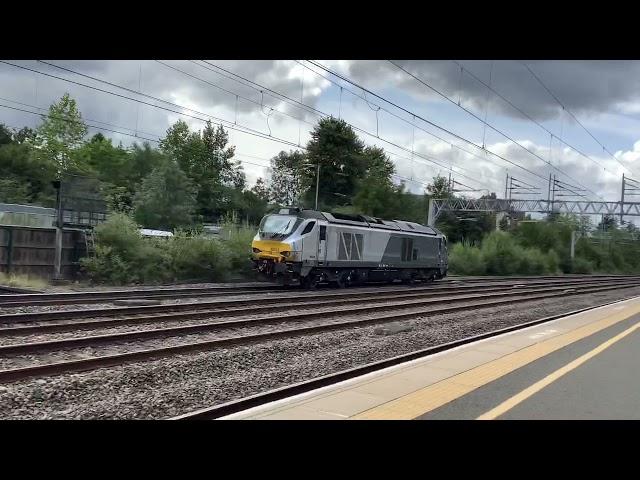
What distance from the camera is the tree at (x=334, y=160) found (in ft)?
234

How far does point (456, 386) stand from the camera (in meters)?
8.26

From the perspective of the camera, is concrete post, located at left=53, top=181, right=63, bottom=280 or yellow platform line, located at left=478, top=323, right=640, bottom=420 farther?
concrete post, located at left=53, top=181, right=63, bottom=280

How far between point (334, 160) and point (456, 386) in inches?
2532

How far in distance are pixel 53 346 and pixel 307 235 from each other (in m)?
16.2

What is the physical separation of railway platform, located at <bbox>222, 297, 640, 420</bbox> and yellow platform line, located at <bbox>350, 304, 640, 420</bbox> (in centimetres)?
1

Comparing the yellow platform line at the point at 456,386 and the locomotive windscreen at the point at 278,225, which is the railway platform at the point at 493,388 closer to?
the yellow platform line at the point at 456,386

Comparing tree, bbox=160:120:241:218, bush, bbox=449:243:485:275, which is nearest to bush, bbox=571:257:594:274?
bush, bbox=449:243:485:275

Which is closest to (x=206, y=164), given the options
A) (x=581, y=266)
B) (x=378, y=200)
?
(x=378, y=200)

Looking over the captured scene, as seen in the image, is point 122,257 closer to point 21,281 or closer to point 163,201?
point 21,281

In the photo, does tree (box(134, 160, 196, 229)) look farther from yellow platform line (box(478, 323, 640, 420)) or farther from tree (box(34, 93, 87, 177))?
yellow platform line (box(478, 323, 640, 420))

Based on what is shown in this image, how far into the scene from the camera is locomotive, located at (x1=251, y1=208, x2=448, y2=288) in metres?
26.6
